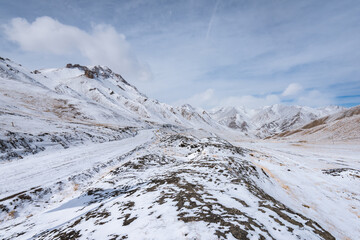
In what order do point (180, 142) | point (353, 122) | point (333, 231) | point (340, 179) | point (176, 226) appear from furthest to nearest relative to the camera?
point (353, 122) → point (180, 142) → point (340, 179) → point (333, 231) → point (176, 226)

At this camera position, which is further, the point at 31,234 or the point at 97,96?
the point at 97,96

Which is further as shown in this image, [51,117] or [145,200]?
[51,117]

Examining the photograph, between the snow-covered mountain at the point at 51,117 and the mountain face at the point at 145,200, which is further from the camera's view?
the snow-covered mountain at the point at 51,117

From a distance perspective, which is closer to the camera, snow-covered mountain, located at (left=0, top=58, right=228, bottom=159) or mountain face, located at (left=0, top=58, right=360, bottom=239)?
mountain face, located at (left=0, top=58, right=360, bottom=239)

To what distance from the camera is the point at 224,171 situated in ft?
44.5

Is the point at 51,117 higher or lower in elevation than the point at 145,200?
higher

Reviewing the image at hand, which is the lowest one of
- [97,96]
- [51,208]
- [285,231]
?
[51,208]

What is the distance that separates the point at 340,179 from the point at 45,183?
2805 centimetres

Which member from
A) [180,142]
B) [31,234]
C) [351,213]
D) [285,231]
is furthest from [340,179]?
[31,234]

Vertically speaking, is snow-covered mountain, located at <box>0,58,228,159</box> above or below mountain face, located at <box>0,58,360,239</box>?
above

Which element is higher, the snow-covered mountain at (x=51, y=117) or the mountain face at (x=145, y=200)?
the snow-covered mountain at (x=51, y=117)

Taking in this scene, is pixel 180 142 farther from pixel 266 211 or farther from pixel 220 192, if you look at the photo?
pixel 266 211

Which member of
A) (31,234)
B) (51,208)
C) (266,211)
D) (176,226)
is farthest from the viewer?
(51,208)

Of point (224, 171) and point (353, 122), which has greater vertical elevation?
point (353, 122)
